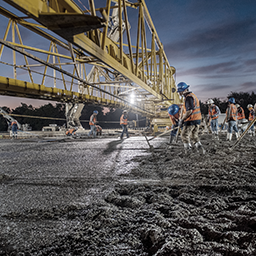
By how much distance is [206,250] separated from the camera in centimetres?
109

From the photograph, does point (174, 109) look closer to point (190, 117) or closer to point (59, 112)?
point (190, 117)

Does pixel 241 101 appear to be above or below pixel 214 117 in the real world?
above

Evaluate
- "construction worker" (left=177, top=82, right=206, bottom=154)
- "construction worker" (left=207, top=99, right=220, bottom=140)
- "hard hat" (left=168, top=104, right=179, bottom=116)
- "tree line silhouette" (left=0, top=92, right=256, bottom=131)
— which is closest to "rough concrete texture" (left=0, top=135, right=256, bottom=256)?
"construction worker" (left=177, top=82, right=206, bottom=154)

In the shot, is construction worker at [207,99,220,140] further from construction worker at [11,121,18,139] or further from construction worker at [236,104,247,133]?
construction worker at [11,121,18,139]

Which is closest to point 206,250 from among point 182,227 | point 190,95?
point 182,227

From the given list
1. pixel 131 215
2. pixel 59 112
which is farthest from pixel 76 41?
pixel 59 112

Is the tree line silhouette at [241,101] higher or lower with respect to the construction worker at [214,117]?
higher

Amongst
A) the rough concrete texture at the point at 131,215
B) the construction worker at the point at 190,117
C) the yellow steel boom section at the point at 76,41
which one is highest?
the yellow steel boom section at the point at 76,41

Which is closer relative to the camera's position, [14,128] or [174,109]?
[174,109]

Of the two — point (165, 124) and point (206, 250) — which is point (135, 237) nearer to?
point (206, 250)

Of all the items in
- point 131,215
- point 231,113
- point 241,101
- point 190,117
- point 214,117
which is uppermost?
point 241,101

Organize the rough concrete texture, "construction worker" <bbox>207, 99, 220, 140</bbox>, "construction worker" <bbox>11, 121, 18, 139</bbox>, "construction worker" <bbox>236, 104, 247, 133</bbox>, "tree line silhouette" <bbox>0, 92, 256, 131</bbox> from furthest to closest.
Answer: "tree line silhouette" <bbox>0, 92, 256, 131</bbox>
"construction worker" <bbox>11, 121, 18, 139</bbox>
"construction worker" <bbox>236, 104, 247, 133</bbox>
"construction worker" <bbox>207, 99, 220, 140</bbox>
the rough concrete texture

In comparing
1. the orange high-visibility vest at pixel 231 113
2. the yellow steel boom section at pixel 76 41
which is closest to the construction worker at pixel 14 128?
the yellow steel boom section at pixel 76 41

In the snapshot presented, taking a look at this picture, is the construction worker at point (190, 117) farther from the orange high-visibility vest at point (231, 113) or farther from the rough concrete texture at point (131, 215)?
the orange high-visibility vest at point (231, 113)
